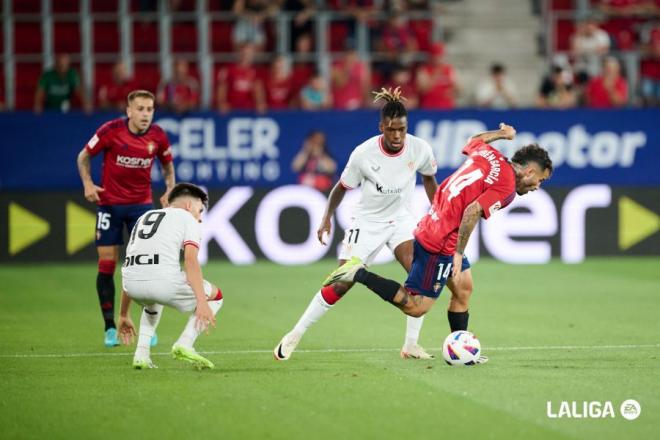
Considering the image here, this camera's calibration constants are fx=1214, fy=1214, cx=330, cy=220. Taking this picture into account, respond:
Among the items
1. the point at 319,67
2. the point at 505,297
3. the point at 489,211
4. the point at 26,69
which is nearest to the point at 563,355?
the point at 489,211

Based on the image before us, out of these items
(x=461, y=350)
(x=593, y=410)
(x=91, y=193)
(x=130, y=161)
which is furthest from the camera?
(x=130, y=161)

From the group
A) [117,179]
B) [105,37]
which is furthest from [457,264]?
[105,37]

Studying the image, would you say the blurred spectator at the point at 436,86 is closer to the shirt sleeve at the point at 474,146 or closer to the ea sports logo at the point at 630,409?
the shirt sleeve at the point at 474,146

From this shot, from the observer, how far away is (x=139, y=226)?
949cm

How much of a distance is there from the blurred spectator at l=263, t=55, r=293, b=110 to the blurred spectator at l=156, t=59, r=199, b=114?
141 centimetres

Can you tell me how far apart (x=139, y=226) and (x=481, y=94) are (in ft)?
41.7

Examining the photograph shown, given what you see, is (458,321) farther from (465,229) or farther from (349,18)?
(349,18)

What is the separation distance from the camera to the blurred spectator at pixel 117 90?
20.1 metres

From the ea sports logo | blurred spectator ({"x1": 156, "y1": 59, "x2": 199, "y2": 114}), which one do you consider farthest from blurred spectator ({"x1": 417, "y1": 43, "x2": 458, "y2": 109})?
the ea sports logo

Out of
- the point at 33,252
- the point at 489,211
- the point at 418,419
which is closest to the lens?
the point at 418,419

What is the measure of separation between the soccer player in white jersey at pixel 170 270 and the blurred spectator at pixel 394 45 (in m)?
12.3

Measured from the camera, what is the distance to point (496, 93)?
21188mm

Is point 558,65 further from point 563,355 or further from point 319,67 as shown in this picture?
point 563,355

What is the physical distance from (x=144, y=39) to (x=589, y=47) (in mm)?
8163
